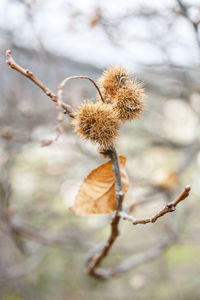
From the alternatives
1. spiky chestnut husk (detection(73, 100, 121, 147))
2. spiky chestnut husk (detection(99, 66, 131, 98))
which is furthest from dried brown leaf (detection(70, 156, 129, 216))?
spiky chestnut husk (detection(99, 66, 131, 98))

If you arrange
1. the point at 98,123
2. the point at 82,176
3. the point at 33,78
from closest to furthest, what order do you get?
the point at 33,78
the point at 98,123
the point at 82,176

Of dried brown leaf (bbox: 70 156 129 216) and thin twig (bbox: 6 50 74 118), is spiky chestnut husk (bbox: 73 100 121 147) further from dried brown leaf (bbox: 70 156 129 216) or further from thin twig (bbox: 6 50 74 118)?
dried brown leaf (bbox: 70 156 129 216)

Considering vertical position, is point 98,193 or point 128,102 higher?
point 128,102

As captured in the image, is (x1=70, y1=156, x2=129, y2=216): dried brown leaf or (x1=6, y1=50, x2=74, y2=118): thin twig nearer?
(x1=6, y1=50, x2=74, y2=118): thin twig

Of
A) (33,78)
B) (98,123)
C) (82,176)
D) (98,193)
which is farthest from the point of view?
(82,176)

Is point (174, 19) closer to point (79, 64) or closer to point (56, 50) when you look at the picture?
point (79, 64)

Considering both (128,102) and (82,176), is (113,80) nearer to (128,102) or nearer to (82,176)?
(128,102)

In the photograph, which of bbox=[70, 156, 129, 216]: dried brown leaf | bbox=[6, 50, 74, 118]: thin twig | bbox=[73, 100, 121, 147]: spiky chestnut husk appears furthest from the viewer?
bbox=[70, 156, 129, 216]: dried brown leaf

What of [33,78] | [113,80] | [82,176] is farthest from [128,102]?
[82,176]
